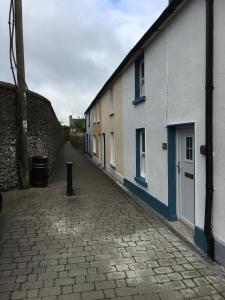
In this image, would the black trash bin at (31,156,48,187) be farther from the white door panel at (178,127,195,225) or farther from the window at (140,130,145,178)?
the white door panel at (178,127,195,225)

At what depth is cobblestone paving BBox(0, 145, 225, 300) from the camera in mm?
4207

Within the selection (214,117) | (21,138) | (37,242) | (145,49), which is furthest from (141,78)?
(37,242)

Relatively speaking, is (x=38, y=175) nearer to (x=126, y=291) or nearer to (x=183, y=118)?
(x=183, y=118)

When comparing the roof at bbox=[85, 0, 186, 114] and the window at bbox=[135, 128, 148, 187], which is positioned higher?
the roof at bbox=[85, 0, 186, 114]

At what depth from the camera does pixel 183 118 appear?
6445 mm

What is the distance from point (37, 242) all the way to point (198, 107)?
12.7ft

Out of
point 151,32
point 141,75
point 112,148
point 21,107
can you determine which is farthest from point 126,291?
point 112,148

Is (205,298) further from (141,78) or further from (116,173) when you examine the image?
(116,173)

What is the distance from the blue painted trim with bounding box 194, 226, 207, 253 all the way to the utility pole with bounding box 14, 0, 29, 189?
24.3 ft

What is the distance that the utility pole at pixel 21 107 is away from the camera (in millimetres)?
11285

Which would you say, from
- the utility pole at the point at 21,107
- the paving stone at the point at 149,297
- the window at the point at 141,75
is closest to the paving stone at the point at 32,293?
the paving stone at the point at 149,297

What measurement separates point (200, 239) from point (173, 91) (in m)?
3.17

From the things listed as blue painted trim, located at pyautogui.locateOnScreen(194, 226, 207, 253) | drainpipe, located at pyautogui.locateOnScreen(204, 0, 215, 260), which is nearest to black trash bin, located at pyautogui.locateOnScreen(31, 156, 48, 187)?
blue painted trim, located at pyautogui.locateOnScreen(194, 226, 207, 253)

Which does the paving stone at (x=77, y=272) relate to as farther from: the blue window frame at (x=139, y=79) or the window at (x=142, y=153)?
the blue window frame at (x=139, y=79)
